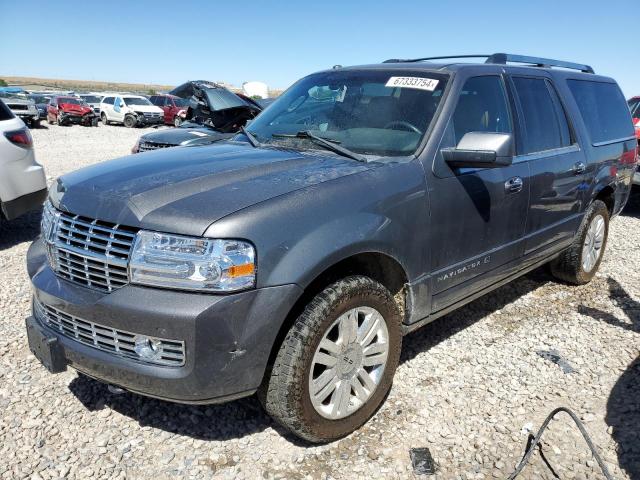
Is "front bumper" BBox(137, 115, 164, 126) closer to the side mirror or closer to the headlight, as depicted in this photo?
the side mirror

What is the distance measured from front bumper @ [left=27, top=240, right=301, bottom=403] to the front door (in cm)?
115

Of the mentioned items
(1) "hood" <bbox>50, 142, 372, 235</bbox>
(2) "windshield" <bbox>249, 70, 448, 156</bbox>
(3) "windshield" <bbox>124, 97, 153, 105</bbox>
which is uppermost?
(2) "windshield" <bbox>249, 70, 448, 156</bbox>

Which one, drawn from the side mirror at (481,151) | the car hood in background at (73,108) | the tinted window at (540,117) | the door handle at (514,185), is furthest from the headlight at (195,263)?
the car hood in background at (73,108)

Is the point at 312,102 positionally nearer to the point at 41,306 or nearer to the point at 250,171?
the point at 250,171

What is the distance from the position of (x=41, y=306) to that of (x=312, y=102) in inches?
82.8

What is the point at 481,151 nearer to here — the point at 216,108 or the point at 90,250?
the point at 90,250

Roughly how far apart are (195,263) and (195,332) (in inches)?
10.8

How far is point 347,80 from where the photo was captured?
142 inches

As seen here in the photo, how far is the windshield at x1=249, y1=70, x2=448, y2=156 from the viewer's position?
10.2 ft

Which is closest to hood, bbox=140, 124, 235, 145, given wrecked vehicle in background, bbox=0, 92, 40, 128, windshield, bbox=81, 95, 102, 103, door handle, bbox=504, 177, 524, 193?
door handle, bbox=504, 177, 524, 193

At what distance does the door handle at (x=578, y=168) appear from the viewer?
423 cm

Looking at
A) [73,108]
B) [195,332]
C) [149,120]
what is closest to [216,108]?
[195,332]

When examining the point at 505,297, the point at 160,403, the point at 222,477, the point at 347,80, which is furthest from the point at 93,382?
the point at 505,297

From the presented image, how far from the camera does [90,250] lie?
235 centimetres
